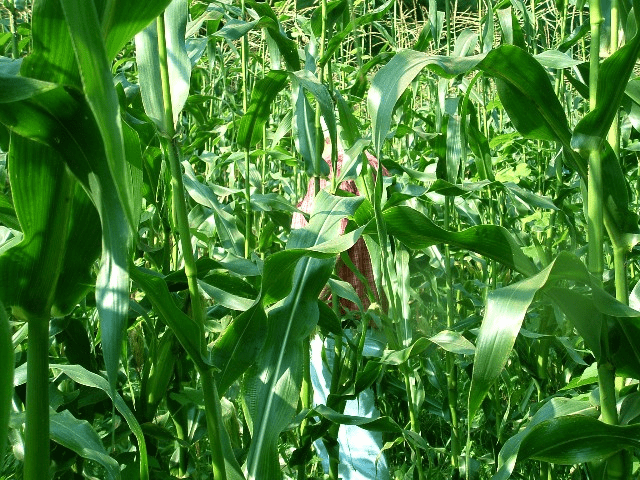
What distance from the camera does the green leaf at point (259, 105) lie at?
1358mm

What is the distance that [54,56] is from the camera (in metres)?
0.68

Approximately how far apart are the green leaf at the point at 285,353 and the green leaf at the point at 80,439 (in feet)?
0.58

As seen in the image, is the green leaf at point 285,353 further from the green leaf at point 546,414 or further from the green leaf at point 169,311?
the green leaf at point 546,414

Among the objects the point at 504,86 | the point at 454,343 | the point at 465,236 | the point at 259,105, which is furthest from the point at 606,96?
the point at 259,105

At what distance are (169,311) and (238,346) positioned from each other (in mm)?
129

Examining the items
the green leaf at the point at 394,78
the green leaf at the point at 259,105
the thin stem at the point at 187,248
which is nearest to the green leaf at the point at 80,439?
the thin stem at the point at 187,248

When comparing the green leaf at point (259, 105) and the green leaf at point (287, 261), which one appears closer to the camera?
the green leaf at point (287, 261)

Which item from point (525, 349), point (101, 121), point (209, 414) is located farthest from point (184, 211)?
point (525, 349)

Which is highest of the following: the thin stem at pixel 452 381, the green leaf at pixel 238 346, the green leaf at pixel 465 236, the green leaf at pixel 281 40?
the green leaf at pixel 281 40

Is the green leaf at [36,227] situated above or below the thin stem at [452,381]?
above

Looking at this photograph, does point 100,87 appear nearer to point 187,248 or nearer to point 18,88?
point 18,88

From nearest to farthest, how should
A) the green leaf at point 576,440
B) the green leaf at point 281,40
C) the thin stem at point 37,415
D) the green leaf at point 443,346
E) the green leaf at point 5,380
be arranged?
the green leaf at point 5,380
the thin stem at point 37,415
the green leaf at point 576,440
the green leaf at point 443,346
the green leaf at point 281,40

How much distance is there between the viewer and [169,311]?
36.4 inches

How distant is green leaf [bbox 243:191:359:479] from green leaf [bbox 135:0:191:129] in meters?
0.25
